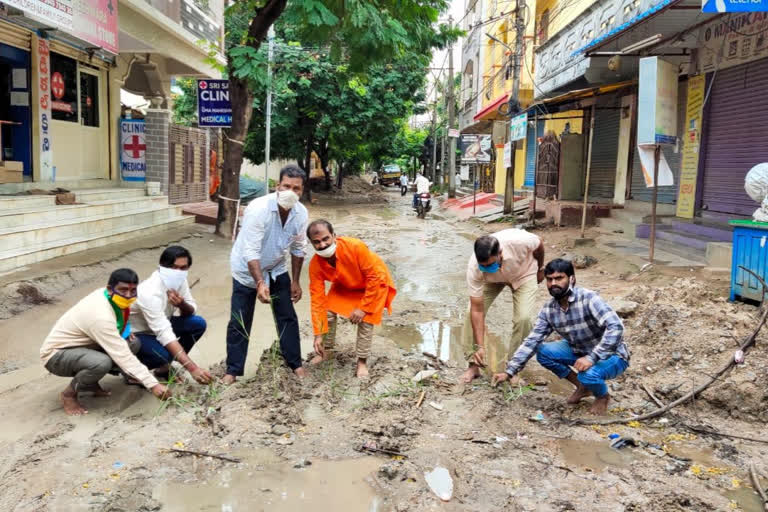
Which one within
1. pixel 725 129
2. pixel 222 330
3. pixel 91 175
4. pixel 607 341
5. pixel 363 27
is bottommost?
pixel 222 330

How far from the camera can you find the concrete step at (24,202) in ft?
25.2

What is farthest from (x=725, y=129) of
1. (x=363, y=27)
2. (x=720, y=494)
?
(x=720, y=494)

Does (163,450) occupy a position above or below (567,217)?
below

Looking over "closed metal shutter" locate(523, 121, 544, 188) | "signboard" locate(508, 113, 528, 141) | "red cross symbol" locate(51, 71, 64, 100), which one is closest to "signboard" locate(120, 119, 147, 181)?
Answer: "red cross symbol" locate(51, 71, 64, 100)

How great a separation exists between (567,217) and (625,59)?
12.3 feet

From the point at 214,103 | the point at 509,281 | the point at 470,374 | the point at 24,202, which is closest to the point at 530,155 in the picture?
the point at 214,103

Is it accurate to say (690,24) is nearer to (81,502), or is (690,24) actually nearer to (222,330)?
(222,330)

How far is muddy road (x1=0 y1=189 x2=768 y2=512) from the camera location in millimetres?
3068

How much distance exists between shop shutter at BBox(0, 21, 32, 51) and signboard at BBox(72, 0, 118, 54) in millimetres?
1508

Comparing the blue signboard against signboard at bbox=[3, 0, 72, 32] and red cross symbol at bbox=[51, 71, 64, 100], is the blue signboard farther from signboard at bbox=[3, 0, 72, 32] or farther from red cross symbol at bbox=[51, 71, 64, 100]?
red cross symbol at bbox=[51, 71, 64, 100]

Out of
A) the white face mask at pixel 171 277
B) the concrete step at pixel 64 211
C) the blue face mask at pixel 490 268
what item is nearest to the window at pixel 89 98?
the concrete step at pixel 64 211

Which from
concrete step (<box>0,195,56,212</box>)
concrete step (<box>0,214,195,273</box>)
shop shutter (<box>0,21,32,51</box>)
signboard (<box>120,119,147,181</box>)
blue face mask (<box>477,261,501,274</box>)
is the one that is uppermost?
shop shutter (<box>0,21,32,51</box>)

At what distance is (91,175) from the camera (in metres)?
11.6

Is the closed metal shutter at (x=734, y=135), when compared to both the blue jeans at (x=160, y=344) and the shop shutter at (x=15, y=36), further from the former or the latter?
the shop shutter at (x=15, y=36)
